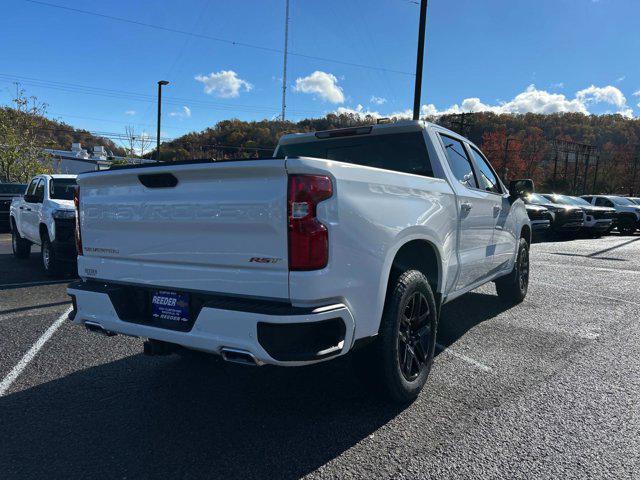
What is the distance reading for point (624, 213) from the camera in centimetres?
2136

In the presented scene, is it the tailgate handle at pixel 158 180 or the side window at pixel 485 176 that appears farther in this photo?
the side window at pixel 485 176

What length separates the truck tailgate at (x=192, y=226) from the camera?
2498mm

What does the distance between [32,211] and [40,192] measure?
17.1 inches

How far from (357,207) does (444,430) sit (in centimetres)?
148

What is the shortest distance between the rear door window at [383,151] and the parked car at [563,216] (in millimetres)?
13878

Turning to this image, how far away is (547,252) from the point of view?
1291cm

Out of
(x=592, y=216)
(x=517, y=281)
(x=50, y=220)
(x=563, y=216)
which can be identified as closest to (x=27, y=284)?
(x=50, y=220)

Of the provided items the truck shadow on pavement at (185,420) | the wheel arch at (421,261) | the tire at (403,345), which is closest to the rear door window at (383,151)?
the wheel arch at (421,261)

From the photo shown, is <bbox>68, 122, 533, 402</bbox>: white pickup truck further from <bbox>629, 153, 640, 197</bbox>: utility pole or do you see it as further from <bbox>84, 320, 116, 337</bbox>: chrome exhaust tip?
<bbox>629, 153, 640, 197</bbox>: utility pole

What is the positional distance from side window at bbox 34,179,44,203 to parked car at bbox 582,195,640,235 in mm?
22068

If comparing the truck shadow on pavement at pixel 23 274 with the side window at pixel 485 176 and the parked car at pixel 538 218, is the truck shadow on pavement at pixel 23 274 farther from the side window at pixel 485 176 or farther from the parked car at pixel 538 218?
the parked car at pixel 538 218

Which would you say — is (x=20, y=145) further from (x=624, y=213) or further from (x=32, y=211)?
(x=624, y=213)

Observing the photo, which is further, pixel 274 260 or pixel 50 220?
pixel 50 220

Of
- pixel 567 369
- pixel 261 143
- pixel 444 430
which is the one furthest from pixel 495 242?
pixel 261 143
